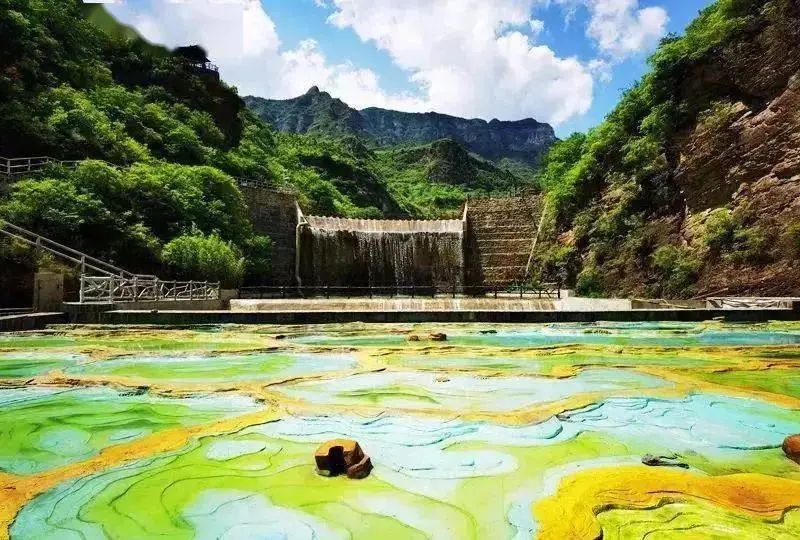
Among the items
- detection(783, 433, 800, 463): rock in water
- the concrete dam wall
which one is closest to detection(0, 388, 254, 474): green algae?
detection(783, 433, 800, 463): rock in water

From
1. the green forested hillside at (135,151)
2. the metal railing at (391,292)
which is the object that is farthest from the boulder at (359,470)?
the metal railing at (391,292)

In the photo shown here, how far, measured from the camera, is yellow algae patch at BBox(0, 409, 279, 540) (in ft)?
9.09

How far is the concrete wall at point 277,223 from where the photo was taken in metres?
30.4

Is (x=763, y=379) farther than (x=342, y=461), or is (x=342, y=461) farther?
(x=763, y=379)

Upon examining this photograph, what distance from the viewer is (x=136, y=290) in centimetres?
1588

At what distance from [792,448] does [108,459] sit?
469 centimetres

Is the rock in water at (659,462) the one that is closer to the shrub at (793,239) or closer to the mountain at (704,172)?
the mountain at (704,172)

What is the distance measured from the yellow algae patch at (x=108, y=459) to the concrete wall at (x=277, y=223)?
26.1m

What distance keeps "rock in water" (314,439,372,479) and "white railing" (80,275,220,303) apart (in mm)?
13131

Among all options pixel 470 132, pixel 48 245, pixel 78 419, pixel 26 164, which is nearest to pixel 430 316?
pixel 78 419

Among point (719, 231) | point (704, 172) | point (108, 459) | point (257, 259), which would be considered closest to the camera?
point (108, 459)

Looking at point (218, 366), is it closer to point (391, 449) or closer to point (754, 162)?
point (391, 449)

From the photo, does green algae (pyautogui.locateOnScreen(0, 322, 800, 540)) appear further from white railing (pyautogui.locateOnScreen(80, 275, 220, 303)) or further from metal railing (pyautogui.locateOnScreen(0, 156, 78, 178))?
metal railing (pyautogui.locateOnScreen(0, 156, 78, 178))

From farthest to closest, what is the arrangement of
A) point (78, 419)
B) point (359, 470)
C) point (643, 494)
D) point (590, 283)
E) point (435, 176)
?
1. point (435, 176)
2. point (590, 283)
3. point (78, 419)
4. point (359, 470)
5. point (643, 494)
